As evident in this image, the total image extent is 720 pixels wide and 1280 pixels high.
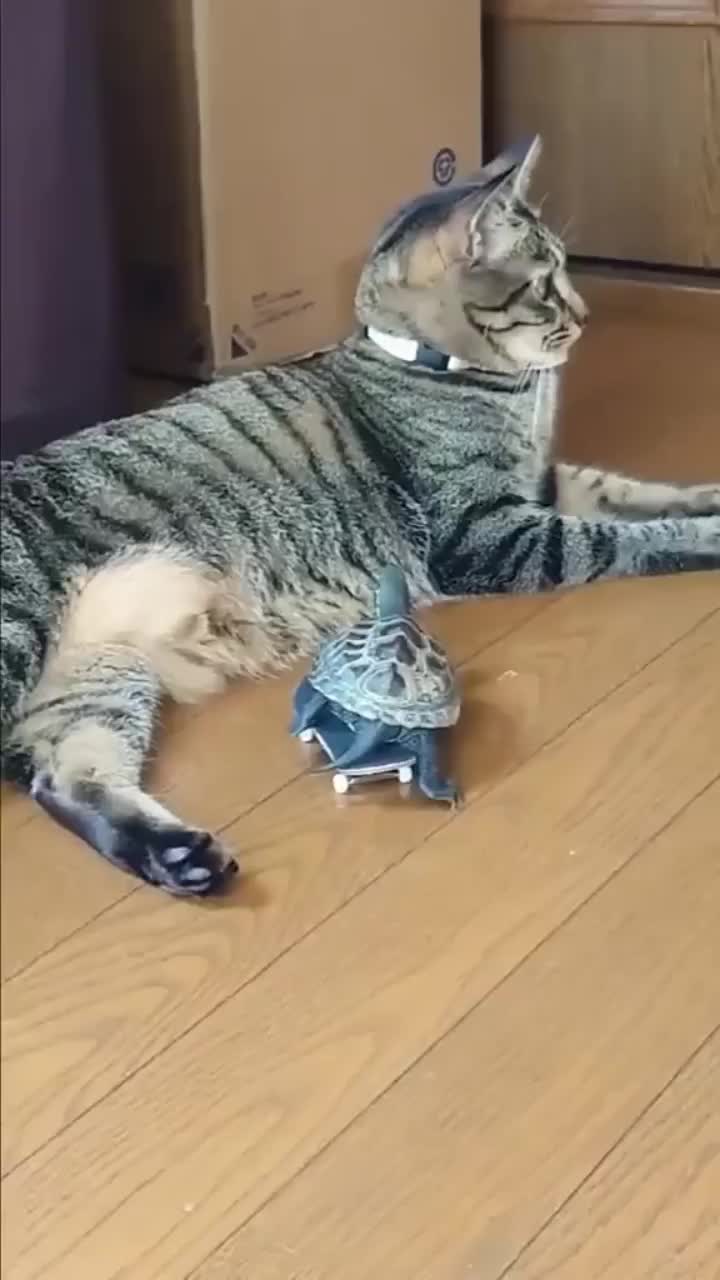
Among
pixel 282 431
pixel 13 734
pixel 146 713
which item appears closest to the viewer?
pixel 13 734

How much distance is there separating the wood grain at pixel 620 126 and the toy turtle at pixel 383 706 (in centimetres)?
116

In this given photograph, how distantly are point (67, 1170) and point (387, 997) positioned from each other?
0.30 metres

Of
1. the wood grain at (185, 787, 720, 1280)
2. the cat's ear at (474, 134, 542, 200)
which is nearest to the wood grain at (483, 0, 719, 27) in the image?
the cat's ear at (474, 134, 542, 200)

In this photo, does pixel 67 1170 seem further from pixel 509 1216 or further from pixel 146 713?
pixel 146 713

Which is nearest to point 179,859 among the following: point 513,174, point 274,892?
point 274,892

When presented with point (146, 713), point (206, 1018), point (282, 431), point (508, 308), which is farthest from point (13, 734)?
point (508, 308)

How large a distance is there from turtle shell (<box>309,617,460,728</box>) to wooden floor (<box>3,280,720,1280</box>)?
52 mm

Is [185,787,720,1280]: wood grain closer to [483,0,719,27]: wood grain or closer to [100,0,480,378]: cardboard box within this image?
[100,0,480,378]: cardboard box

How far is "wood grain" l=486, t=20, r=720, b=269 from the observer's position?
6.77 ft

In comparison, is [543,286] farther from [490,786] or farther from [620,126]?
[620,126]

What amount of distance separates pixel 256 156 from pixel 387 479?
0.51m

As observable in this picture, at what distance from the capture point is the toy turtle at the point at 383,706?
3.65 feet

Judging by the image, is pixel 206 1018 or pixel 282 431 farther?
pixel 282 431

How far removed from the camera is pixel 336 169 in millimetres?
1825
